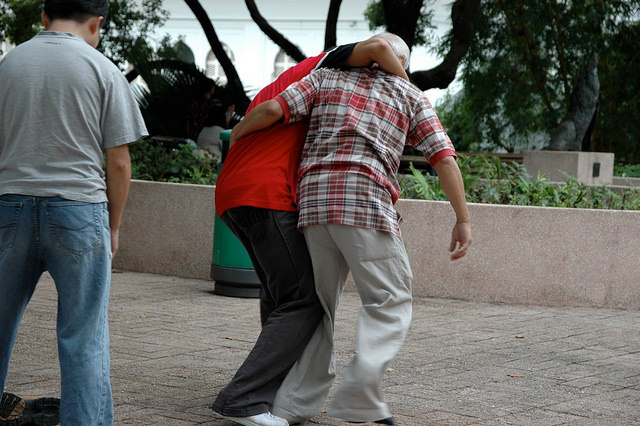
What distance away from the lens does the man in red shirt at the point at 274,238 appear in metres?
4.06

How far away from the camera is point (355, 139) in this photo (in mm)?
4031

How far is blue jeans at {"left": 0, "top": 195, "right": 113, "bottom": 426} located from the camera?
3.27 m

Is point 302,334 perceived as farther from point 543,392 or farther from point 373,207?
point 543,392

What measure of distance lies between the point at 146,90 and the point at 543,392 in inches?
486

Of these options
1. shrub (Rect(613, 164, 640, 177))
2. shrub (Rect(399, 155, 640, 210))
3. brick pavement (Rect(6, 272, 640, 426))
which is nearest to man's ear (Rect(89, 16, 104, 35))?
brick pavement (Rect(6, 272, 640, 426))

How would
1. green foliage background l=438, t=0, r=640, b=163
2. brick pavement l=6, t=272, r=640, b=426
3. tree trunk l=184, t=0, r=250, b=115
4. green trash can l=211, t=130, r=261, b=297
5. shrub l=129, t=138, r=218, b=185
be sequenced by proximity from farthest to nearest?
1. green foliage background l=438, t=0, r=640, b=163
2. tree trunk l=184, t=0, r=250, b=115
3. shrub l=129, t=138, r=218, b=185
4. green trash can l=211, t=130, r=261, b=297
5. brick pavement l=6, t=272, r=640, b=426

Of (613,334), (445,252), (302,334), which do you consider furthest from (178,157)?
(302,334)

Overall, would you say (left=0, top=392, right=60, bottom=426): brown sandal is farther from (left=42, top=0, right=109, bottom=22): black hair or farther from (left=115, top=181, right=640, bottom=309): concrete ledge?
(left=115, top=181, right=640, bottom=309): concrete ledge

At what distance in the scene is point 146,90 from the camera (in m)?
16.4

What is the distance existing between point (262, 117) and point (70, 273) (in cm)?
112

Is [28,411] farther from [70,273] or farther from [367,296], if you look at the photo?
[367,296]

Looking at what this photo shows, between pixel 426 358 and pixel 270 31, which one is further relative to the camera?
pixel 270 31

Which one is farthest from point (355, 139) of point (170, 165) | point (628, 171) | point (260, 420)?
point (628, 171)

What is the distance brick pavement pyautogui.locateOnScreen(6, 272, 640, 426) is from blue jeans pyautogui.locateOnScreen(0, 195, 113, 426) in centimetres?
95
